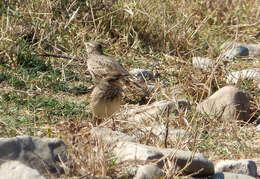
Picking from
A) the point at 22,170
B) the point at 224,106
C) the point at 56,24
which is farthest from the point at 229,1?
the point at 22,170

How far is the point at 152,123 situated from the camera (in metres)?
6.27

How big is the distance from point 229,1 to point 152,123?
6.51 metres

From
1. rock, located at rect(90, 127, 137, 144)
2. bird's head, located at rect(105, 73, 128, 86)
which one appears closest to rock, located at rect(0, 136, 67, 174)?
rock, located at rect(90, 127, 137, 144)

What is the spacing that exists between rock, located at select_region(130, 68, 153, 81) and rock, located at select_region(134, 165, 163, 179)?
3545 millimetres

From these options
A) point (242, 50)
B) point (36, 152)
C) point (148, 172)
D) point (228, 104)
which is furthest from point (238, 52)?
point (36, 152)

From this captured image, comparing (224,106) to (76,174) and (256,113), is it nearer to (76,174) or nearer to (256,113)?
(256,113)

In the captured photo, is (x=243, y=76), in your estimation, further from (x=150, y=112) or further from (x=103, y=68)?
(x=150, y=112)

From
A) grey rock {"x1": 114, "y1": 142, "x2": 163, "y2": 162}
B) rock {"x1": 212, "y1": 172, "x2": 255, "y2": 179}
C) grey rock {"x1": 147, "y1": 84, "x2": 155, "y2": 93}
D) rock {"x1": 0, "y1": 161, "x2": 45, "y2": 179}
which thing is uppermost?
rock {"x1": 0, "y1": 161, "x2": 45, "y2": 179}

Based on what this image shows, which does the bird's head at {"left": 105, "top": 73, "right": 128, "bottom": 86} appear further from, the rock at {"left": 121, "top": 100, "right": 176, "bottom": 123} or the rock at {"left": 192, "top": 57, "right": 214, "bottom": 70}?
the rock at {"left": 192, "top": 57, "right": 214, "bottom": 70}

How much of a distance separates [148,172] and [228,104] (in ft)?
9.23

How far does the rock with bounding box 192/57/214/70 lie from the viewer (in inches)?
318

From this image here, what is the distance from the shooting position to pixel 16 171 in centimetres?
425

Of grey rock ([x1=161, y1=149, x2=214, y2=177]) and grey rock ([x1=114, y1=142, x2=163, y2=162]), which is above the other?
grey rock ([x1=114, y1=142, x2=163, y2=162])

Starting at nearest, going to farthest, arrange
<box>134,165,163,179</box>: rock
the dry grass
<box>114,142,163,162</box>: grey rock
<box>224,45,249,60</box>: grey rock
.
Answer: <box>134,165,163,179</box>: rock < <box>114,142,163,162</box>: grey rock < the dry grass < <box>224,45,249,60</box>: grey rock
